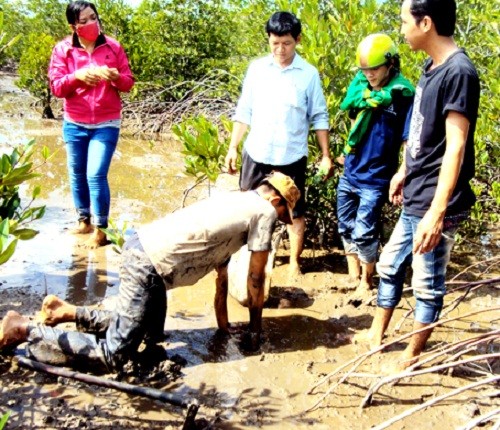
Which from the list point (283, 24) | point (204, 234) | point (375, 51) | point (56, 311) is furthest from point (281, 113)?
point (56, 311)

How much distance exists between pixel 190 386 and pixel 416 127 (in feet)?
6.05

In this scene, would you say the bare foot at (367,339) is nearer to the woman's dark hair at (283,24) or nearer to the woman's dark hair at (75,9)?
the woman's dark hair at (283,24)

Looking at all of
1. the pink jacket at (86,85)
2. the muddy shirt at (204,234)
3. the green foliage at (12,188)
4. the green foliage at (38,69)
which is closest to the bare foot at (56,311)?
the green foliage at (12,188)

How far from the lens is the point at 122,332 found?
304cm

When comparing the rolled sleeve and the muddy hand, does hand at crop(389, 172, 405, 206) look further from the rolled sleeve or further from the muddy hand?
the muddy hand

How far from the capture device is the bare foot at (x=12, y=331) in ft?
9.91

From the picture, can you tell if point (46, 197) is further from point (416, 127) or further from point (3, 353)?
point (416, 127)

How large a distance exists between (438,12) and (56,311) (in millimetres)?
2628

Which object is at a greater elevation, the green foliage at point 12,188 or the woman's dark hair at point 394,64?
the woman's dark hair at point 394,64

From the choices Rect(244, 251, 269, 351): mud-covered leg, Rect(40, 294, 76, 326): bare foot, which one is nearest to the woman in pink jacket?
Rect(40, 294, 76, 326): bare foot

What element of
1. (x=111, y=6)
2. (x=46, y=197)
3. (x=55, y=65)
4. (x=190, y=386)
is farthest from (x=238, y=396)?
(x=111, y=6)

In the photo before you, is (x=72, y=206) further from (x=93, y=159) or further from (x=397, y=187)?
(x=397, y=187)

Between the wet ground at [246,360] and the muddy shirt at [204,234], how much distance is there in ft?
1.83

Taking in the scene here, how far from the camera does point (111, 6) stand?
40.2ft
